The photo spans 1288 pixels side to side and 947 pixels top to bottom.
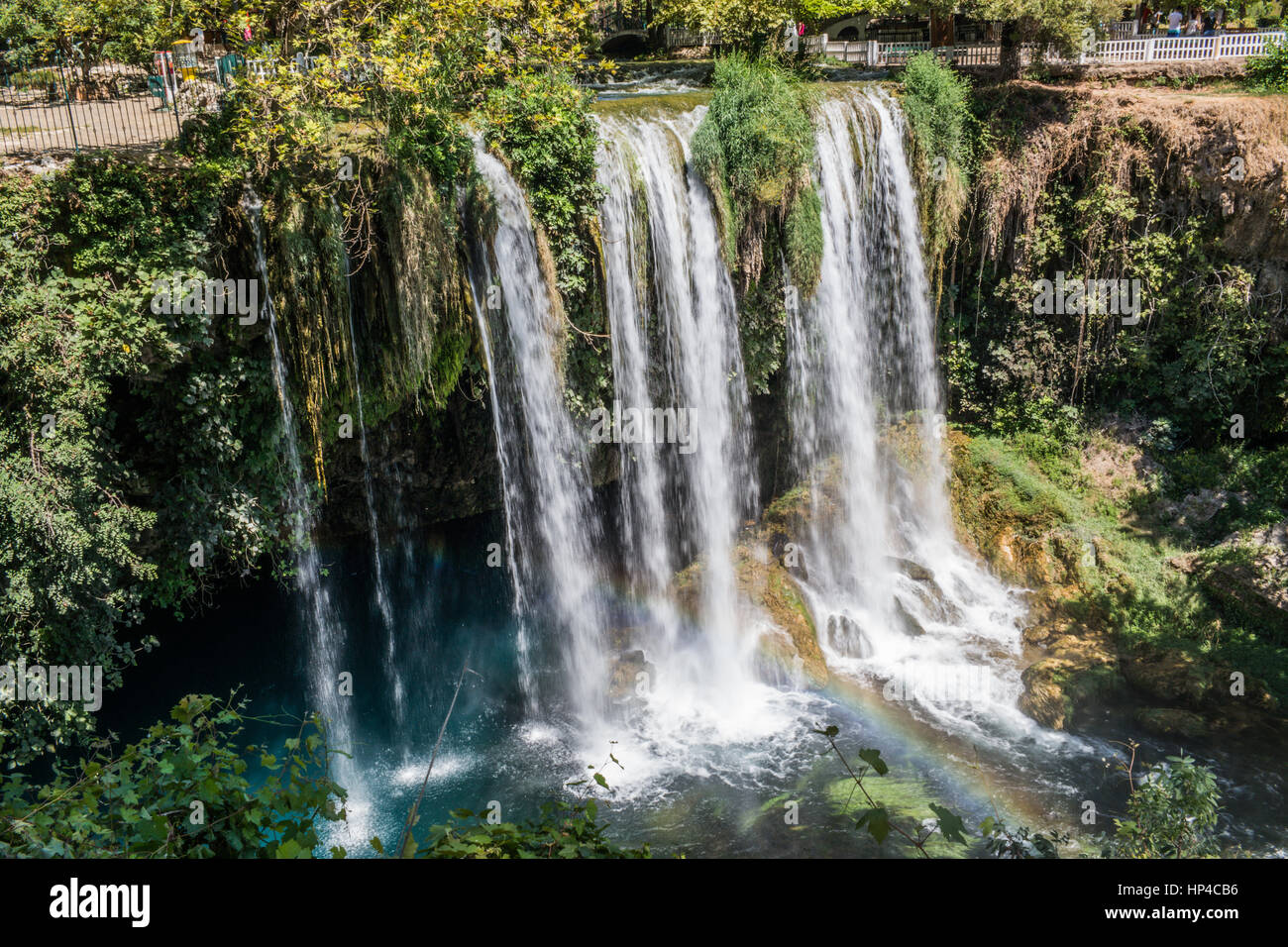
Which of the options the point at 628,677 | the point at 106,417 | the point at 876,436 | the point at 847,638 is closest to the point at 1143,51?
the point at 876,436

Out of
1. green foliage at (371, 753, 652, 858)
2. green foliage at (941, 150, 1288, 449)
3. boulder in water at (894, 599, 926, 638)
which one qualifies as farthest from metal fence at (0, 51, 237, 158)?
green foliage at (941, 150, 1288, 449)

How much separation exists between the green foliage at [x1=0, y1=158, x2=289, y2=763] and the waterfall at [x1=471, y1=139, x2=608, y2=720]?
320 centimetres

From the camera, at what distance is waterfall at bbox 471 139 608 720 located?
12.4 m

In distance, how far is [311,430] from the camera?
38.5ft

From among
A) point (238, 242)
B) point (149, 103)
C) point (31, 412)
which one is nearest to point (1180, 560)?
point (238, 242)

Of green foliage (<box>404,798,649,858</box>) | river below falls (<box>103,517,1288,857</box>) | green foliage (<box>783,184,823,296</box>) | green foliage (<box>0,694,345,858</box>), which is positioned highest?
green foliage (<box>783,184,823,296</box>)

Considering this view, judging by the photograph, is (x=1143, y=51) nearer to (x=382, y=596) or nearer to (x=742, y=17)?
(x=742, y=17)

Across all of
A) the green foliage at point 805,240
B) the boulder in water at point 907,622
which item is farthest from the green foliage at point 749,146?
the boulder in water at point 907,622

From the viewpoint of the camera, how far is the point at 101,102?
12.7 m

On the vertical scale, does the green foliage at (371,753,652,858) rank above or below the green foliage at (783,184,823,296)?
below

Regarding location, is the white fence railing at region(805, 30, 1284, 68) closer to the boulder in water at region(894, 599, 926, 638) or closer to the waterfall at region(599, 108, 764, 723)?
the waterfall at region(599, 108, 764, 723)

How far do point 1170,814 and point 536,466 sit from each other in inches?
347

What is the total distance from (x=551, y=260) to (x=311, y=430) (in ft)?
12.8
